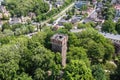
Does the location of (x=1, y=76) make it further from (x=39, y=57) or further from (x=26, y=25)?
(x=26, y=25)

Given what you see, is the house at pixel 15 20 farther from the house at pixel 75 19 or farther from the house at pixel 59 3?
the house at pixel 59 3

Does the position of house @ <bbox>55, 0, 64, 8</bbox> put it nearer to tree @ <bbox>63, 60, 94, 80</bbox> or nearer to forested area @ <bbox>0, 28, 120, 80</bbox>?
forested area @ <bbox>0, 28, 120, 80</bbox>

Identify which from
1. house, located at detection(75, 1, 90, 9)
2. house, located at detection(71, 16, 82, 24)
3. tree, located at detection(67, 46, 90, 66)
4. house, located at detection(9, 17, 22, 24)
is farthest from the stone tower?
house, located at detection(75, 1, 90, 9)

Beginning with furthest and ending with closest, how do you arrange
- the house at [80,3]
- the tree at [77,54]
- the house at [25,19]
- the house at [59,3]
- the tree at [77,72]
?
1. the house at [59,3]
2. the house at [80,3]
3. the house at [25,19]
4. the tree at [77,54]
5. the tree at [77,72]

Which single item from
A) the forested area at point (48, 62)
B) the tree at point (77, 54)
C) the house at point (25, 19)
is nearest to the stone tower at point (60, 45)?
the forested area at point (48, 62)

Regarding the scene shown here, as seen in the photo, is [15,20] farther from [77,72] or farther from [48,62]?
[77,72]

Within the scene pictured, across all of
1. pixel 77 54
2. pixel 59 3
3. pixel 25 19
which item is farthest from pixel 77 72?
pixel 59 3

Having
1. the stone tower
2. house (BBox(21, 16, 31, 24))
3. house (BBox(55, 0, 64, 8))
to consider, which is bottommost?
house (BBox(21, 16, 31, 24))

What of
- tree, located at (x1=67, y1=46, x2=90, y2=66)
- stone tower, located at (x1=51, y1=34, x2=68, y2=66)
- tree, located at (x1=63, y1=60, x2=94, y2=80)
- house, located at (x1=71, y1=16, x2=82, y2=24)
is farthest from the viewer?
house, located at (x1=71, y1=16, x2=82, y2=24)
